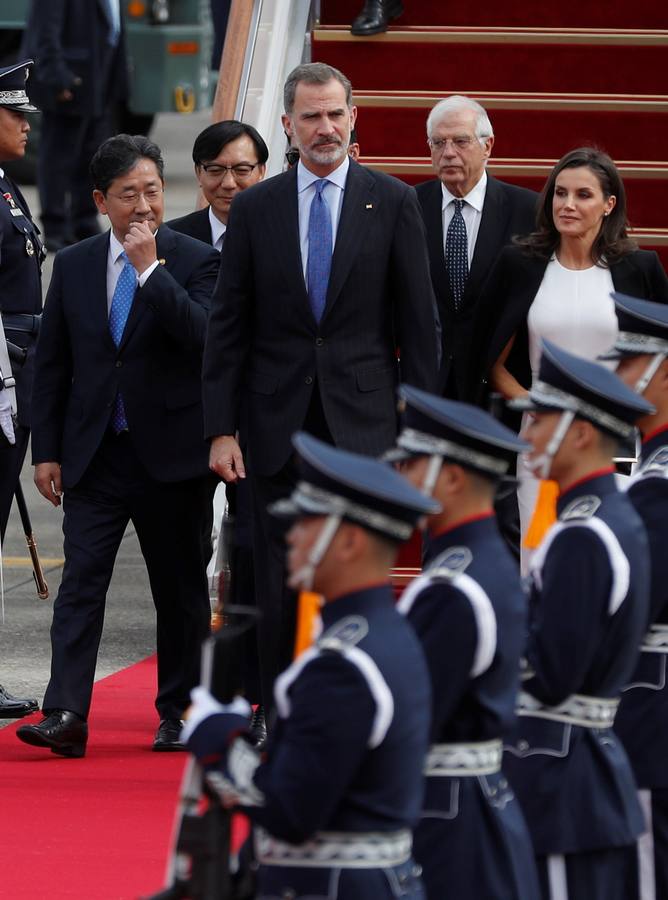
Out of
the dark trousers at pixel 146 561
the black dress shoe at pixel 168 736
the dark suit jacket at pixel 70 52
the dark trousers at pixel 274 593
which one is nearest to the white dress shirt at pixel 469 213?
the dark trousers at pixel 146 561

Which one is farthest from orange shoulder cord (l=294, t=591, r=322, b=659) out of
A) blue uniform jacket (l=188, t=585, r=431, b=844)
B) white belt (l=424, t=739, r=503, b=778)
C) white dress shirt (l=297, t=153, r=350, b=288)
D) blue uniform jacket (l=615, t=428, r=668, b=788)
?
white dress shirt (l=297, t=153, r=350, b=288)

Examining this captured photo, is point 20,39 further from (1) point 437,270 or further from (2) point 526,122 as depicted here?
→ (1) point 437,270

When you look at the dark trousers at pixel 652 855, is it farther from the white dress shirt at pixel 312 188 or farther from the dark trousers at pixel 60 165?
the dark trousers at pixel 60 165

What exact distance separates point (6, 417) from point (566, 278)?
1841 millimetres

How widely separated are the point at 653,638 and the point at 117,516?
2.50 meters

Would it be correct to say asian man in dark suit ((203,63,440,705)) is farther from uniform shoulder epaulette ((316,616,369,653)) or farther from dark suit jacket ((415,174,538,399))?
uniform shoulder epaulette ((316,616,369,653))

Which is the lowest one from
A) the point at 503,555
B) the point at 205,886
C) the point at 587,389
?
the point at 205,886

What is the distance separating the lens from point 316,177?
235 inches

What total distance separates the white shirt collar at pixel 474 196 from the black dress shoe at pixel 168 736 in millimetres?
1877

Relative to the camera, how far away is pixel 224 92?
8.33 meters

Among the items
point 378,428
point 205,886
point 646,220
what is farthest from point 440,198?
point 205,886

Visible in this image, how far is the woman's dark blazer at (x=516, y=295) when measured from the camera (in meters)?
6.52

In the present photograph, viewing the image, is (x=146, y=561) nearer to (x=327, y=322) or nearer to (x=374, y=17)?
(x=327, y=322)

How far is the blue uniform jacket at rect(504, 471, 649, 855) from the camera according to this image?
3.79 meters
